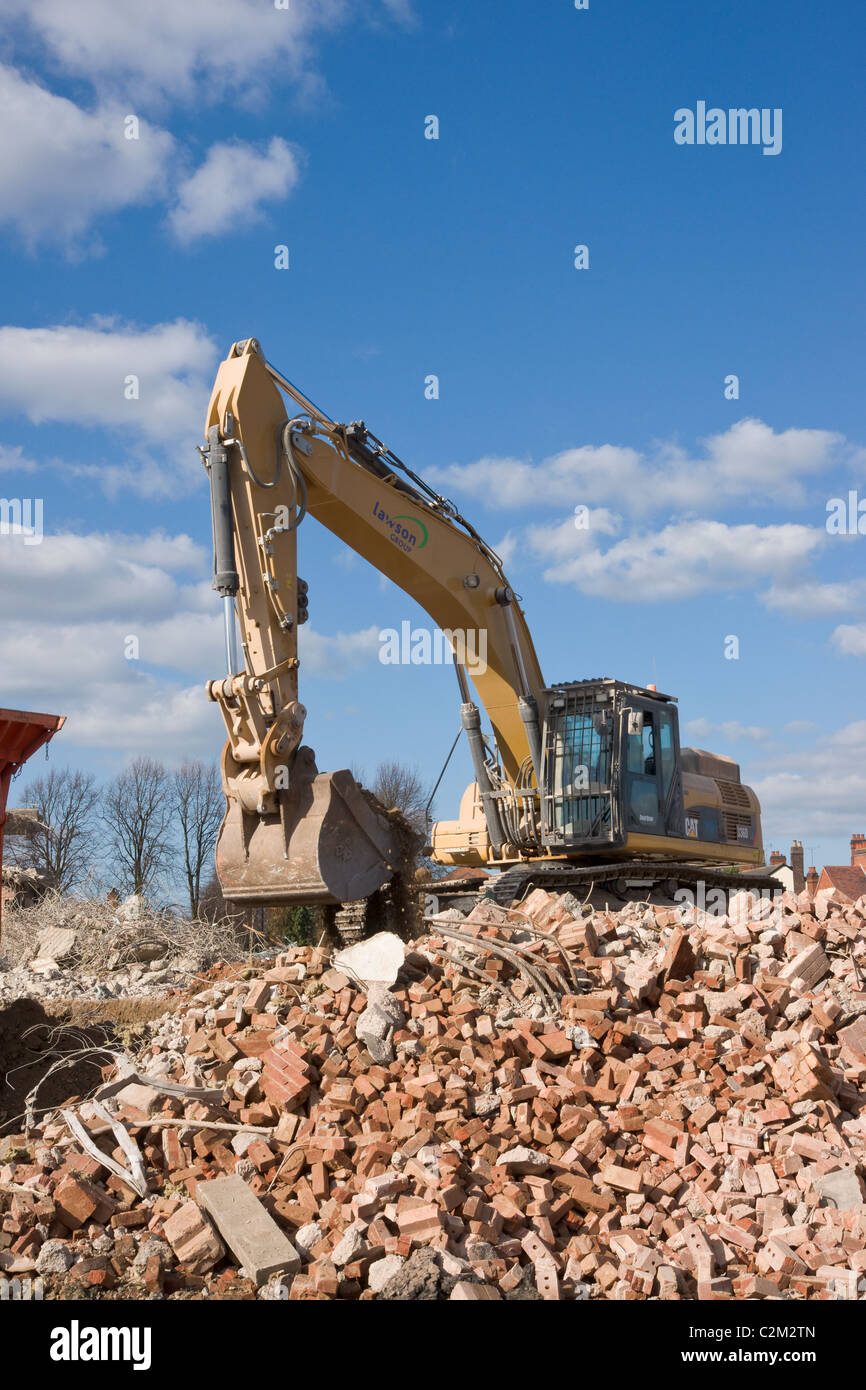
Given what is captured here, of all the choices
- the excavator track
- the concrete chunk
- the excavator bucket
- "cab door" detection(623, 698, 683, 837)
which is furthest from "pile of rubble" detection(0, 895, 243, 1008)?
"cab door" detection(623, 698, 683, 837)

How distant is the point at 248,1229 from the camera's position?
19.2 ft

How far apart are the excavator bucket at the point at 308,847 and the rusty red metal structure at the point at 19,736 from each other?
1690mm

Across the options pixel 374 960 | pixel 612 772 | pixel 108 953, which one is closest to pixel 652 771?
pixel 612 772

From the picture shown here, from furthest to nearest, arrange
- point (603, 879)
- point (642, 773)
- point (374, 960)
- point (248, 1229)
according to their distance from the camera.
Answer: point (642, 773) < point (603, 879) < point (374, 960) < point (248, 1229)

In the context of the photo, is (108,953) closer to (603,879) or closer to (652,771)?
(603,879)

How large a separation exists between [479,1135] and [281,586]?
448 cm

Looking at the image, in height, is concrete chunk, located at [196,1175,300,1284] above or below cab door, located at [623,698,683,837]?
below

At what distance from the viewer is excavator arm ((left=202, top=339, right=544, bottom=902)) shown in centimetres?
854

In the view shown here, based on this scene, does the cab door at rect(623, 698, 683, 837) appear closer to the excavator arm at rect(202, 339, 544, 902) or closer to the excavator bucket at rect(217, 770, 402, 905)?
the excavator arm at rect(202, 339, 544, 902)

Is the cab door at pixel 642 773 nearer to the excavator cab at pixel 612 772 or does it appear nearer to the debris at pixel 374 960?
the excavator cab at pixel 612 772

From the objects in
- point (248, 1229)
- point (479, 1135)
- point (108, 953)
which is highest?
point (108, 953)

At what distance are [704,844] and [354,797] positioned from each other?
605 cm

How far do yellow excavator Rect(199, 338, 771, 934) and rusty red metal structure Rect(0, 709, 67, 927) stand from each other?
5.25ft

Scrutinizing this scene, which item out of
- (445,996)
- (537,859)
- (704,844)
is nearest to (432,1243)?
(445,996)
